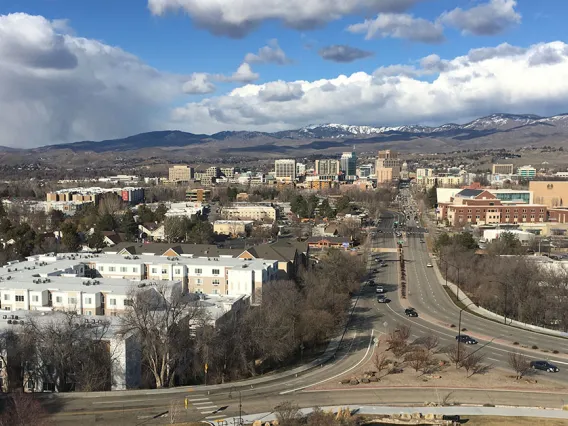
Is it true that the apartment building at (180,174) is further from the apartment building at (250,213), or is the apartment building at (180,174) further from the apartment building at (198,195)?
the apartment building at (250,213)

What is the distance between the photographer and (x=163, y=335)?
21312mm

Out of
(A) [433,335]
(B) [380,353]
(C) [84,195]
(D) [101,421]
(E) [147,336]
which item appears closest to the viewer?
(D) [101,421]

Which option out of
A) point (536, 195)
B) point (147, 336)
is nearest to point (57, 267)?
point (147, 336)

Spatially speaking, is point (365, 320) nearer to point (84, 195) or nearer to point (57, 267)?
point (57, 267)

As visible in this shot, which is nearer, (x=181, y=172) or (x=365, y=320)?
(x=365, y=320)

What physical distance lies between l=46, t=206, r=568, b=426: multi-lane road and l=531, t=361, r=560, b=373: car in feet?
1.08

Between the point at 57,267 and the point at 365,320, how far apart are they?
18.5 m

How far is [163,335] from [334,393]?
22.5 feet

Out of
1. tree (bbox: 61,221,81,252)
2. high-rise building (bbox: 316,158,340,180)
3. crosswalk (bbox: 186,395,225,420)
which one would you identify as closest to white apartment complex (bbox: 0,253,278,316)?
crosswalk (bbox: 186,395,225,420)

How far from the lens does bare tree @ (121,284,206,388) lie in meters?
21.1

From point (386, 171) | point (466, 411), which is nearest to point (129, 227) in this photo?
point (466, 411)

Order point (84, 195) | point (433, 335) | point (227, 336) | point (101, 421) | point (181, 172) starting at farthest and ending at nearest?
1. point (181, 172)
2. point (84, 195)
3. point (433, 335)
4. point (227, 336)
5. point (101, 421)

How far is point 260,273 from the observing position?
31719 mm

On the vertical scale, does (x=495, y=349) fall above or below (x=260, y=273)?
below
